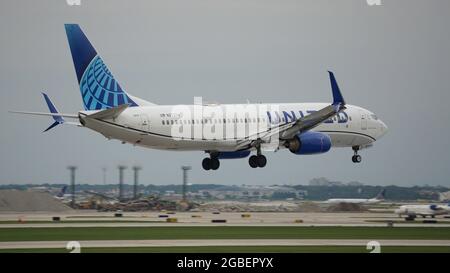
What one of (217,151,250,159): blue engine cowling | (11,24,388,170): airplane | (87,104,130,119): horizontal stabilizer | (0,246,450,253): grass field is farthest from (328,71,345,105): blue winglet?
(0,246,450,253): grass field

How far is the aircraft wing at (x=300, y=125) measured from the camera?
81375mm

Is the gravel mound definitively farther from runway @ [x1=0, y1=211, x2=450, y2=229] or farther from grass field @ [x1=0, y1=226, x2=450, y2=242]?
grass field @ [x1=0, y1=226, x2=450, y2=242]

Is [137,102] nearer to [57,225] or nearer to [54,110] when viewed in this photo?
[54,110]

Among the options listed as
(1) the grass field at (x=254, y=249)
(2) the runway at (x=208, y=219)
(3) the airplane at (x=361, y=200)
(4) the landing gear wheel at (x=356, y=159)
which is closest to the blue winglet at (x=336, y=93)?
(2) the runway at (x=208, y=219)

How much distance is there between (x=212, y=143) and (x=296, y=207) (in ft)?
41.8

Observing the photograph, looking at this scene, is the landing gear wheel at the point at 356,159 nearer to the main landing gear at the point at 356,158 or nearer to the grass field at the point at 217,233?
the main landing gear at the point at 356,158

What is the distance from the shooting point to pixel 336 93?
80.4m

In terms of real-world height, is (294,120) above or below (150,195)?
above

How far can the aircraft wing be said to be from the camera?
81.4 meters

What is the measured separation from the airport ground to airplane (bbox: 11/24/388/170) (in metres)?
5.72

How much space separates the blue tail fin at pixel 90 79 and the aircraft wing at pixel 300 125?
34.2 feet

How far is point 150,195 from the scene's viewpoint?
97.1 m
